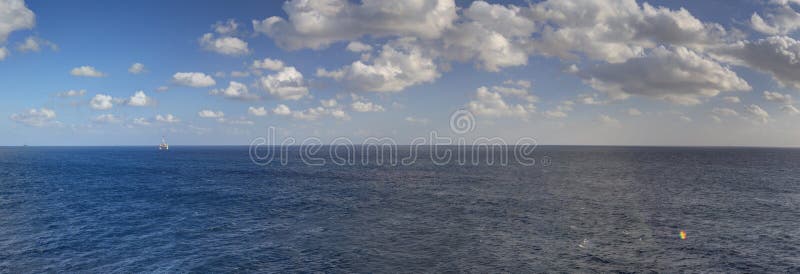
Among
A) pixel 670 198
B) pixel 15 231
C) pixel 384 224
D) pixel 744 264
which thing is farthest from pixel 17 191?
pixel 670 198

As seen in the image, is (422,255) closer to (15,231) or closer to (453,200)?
(453,200)

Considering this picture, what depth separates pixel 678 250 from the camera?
168 ft

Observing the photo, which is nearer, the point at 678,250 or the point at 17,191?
the point at 678,250

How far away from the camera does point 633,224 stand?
214 feet

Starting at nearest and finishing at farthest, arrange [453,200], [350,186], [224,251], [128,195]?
[224,251] → [453,200] → [128,195] → [350,186]

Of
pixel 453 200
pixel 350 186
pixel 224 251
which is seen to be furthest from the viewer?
pixel 350 186

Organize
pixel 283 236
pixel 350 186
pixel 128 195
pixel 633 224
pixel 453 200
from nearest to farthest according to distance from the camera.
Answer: pixel 283 236 < pixel 633 224 < pixel 453 200 < pixel 128 195 < pixel 350 186

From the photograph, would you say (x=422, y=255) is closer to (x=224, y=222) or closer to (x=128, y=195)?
(x=224, y=222)

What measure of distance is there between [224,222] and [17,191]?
2877 inches

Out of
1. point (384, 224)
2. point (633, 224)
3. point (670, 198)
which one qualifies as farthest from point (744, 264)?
point (670, 198)

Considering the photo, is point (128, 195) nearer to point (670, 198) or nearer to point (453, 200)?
point (453, 200)

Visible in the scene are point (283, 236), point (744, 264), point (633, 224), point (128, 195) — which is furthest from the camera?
point (128, 195)

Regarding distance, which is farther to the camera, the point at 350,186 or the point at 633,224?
the point at 350,186

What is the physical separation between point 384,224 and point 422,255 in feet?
55.7
